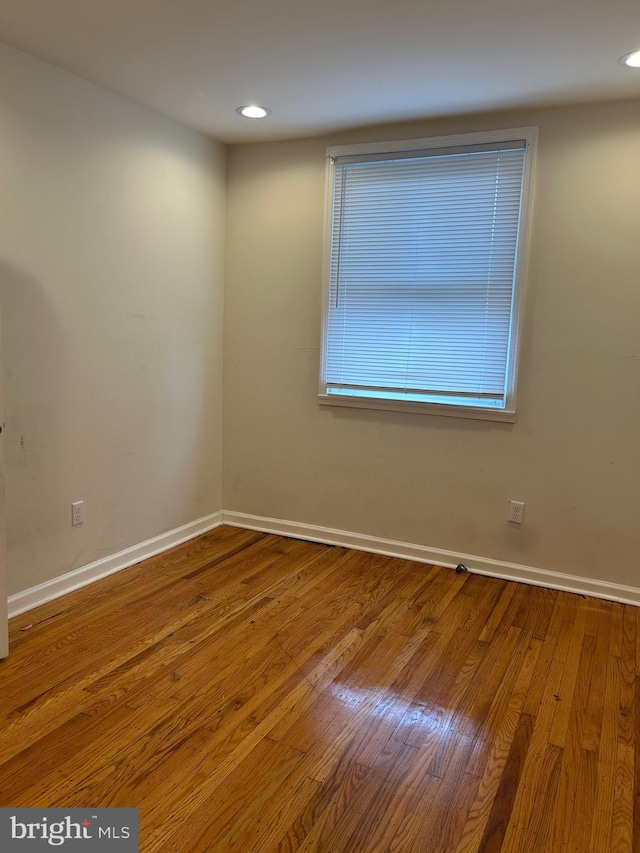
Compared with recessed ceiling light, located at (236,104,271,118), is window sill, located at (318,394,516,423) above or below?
below

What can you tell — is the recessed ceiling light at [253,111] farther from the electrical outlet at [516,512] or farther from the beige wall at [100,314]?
the electrical outlet at [516,512]

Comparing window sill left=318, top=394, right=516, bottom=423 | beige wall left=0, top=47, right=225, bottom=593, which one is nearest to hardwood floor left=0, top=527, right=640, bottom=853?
beige wall left=0, top=47, right=225, bottom=593

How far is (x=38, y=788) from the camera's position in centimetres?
171

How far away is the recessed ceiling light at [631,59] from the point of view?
7.89ft

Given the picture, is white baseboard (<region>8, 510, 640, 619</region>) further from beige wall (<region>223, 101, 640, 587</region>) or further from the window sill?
the window sill

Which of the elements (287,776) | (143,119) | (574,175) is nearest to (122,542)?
(287,776)

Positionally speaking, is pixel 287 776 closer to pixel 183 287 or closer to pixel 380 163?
pixel 183 287

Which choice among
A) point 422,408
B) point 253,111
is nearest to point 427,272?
point 422,408

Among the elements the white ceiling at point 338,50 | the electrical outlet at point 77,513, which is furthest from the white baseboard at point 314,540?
the white ceiling at point 338,50

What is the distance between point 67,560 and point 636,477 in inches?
116

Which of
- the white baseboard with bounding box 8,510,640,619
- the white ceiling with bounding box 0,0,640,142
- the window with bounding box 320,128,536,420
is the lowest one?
the white baseboard with bounding box 8,510,640,619

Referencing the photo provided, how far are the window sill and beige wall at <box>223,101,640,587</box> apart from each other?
0.05 meters

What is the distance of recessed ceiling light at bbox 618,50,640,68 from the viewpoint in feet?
7.89

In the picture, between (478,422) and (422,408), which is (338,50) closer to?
(422,408)
